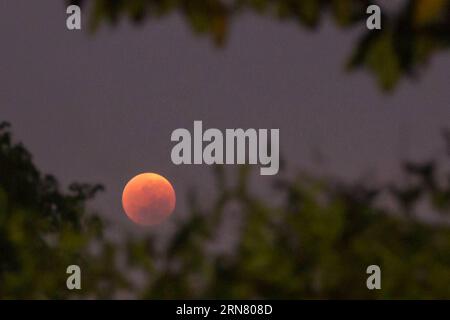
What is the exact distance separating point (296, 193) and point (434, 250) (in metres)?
0.72

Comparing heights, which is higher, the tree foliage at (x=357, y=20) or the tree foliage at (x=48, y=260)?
the tree foliage at (x=357, y=20)

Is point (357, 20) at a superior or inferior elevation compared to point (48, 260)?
superior

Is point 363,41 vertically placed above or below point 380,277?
above

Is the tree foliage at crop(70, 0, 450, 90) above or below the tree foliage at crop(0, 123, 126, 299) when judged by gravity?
above

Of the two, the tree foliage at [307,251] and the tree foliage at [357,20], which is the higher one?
the tree foliage at [357,20]

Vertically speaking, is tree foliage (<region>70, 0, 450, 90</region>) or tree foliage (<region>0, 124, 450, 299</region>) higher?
tree foliage (<region>70, 0, 450, 90</region>)

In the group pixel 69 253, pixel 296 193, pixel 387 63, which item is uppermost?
pixel 387 63

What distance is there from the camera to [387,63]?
5535mm

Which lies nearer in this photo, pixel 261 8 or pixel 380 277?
pixel 380 277
